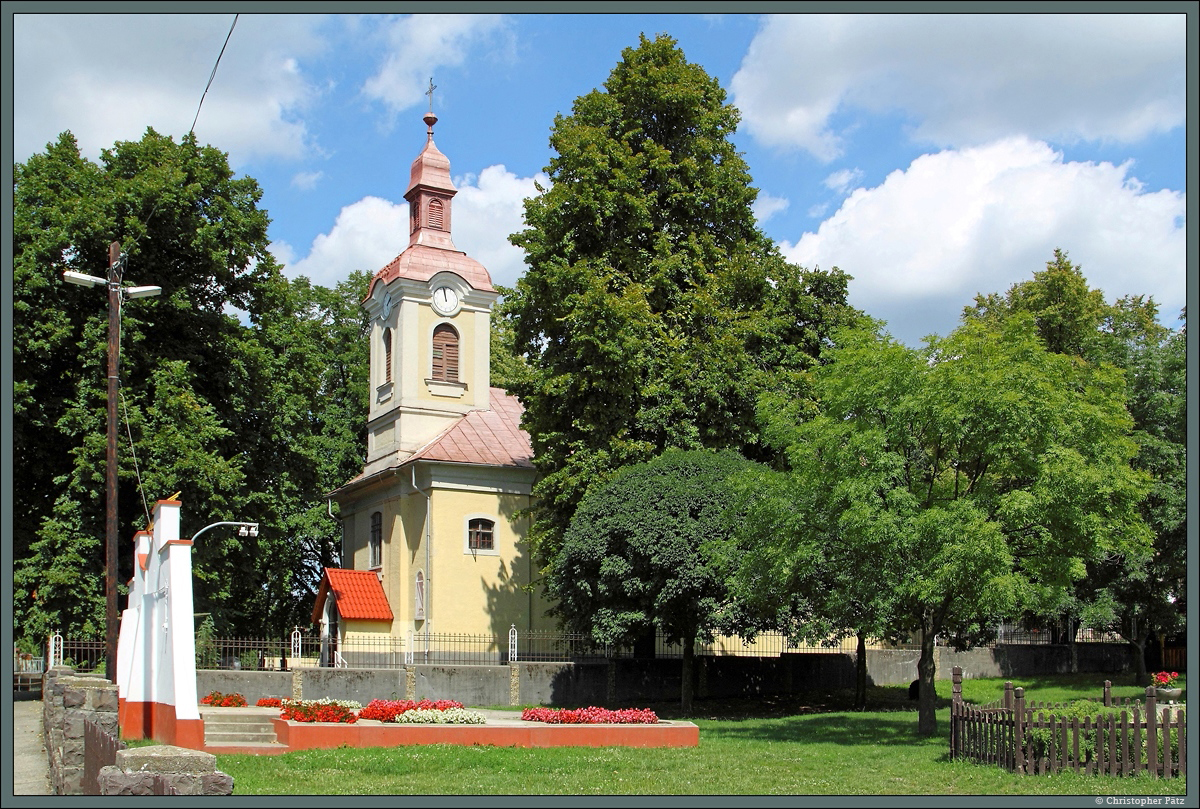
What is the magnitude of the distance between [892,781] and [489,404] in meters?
27.7

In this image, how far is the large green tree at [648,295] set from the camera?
28.0 metres

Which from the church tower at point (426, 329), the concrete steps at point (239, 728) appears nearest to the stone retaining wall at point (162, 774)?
the concrete steps at point (239, 728)

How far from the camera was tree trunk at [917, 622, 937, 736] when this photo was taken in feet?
63.9

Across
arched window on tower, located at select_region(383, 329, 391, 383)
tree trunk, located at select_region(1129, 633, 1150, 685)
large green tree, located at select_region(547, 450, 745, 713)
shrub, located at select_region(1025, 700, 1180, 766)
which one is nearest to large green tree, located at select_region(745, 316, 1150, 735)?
shrub, located at select_region(1025, 700, 1180, 766)

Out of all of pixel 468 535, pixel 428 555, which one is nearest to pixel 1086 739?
pixel 428 555

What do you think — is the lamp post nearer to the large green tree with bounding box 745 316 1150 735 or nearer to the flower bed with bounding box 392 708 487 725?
the flower bed with bounding box 392 708 487 725

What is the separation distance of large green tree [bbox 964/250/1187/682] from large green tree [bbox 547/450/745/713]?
9563 mm

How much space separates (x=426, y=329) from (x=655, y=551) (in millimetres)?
Answer: 16349

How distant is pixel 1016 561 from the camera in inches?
738

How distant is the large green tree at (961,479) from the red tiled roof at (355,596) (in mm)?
18828

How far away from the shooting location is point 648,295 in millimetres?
29797

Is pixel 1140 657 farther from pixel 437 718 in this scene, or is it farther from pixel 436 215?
pixel 436 215

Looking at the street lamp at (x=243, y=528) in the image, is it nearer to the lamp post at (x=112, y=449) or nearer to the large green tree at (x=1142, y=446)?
the lamp post at (x=112, y=449)

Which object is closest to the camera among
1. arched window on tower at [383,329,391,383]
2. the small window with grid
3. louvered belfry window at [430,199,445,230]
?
the small window with grid
